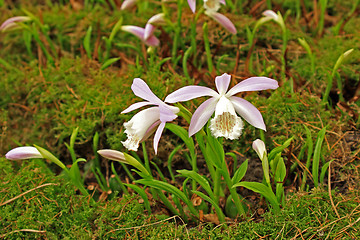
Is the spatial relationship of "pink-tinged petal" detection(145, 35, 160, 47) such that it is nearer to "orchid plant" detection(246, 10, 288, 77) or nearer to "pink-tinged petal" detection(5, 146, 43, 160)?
"orchid plant" detection(246, 10, 288, 77)

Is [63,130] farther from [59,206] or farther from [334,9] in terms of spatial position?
[334,9]

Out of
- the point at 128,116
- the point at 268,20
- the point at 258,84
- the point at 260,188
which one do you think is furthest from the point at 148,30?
the point at 260,188

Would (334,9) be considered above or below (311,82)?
above

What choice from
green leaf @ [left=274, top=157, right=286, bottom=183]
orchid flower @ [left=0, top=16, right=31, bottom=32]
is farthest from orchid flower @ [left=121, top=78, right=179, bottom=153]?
orchid flower @ [left=0, top=16, right=31, bottom=32]

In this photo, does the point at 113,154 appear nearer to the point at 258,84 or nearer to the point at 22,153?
the point at 22,153

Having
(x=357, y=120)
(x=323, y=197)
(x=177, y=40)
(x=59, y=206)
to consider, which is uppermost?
(x=177, y=40)

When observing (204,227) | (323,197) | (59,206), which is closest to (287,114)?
(323,197)
